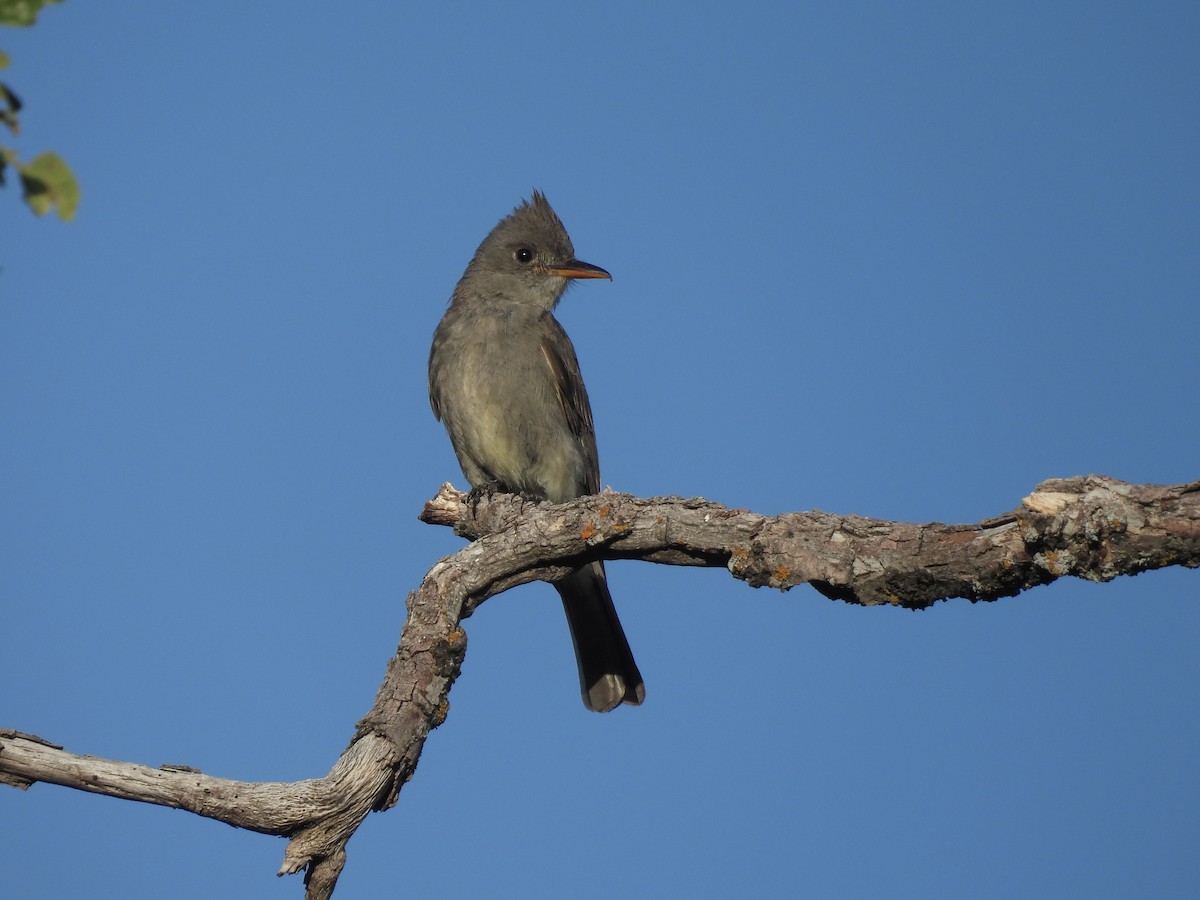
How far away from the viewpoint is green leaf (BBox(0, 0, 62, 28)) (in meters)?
1.85

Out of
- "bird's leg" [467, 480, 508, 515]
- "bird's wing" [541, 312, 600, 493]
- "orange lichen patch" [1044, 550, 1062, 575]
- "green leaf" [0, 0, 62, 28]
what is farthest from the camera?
"bird's wing" [541, 312, 600, 493]

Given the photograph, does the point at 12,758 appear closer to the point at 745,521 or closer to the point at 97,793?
the point at 97,793

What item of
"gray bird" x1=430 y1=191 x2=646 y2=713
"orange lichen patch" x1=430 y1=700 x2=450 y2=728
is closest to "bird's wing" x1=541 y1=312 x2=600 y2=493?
"gray bird" x1=430 y1=191 x2=646 y2=713

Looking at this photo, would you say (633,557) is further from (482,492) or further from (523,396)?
(523,396)

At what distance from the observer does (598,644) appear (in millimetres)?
7797

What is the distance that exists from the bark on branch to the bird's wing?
2.61 metres

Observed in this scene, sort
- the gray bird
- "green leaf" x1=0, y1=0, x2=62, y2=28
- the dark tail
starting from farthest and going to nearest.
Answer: the gray bird → the dark tail → "green leaf" x1=0, y1=0, x2=62, y2=28

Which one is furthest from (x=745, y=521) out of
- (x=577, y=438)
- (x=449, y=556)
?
(x=577, y=438)

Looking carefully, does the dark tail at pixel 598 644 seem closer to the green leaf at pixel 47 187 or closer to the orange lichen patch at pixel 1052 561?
the orange lichen patch at pixel 1052 561

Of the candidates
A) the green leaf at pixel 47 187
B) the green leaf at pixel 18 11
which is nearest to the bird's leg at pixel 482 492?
the green leaf at pixel 47 187

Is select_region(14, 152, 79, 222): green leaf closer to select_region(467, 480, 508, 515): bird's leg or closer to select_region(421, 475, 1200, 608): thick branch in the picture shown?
select_region(421, 475, 1200, 608): thick branch

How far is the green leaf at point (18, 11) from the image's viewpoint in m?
1.85

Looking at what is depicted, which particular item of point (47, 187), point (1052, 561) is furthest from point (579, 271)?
point (47, 187)

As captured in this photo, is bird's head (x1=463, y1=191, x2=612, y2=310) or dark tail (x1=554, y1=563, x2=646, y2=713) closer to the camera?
dark tail (x1=554, y1=563, x2=646, y2=713)
